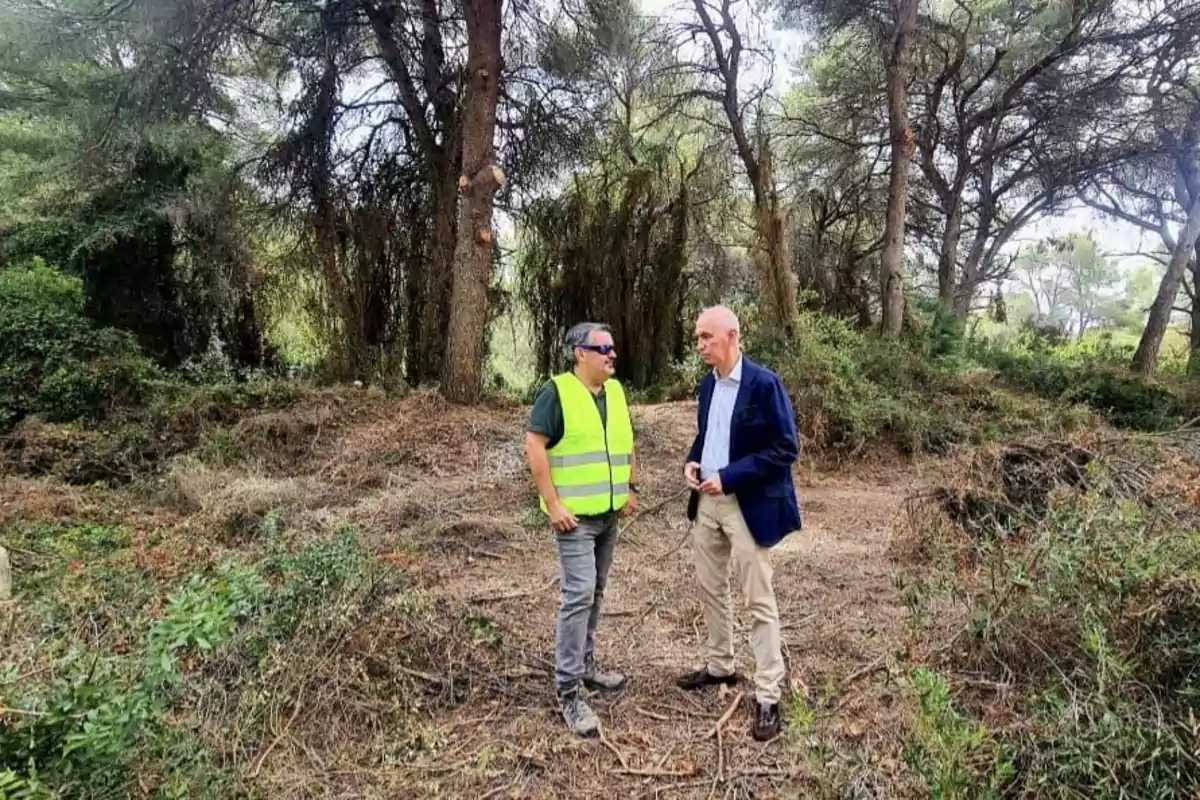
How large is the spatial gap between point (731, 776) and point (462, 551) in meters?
2.65

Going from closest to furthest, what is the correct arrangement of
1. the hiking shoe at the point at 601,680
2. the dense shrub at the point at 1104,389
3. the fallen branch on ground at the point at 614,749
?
1. the fallen branch on ground at the point at 614,749
2. the hiking shoe at the point at 601,680
3. the dense shrub at the point at 1104,389

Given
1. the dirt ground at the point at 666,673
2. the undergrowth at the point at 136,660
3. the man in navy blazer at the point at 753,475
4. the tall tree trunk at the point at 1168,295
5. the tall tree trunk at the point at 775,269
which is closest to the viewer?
the undergrowth at the point at 136,660

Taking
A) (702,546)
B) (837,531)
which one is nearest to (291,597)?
(702,546)

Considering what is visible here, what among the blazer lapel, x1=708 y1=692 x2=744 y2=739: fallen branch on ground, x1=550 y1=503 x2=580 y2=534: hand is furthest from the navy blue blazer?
x1=708 y1=692 x2=744 y2=739: fallen branch on ground

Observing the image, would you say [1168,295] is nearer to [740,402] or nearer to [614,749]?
[740,402]

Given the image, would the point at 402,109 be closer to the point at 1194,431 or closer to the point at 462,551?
the point at 462,551

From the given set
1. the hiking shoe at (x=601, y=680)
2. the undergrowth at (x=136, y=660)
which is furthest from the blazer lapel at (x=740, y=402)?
the undergrowth at (x=136, y=660)

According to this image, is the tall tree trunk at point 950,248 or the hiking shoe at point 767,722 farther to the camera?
the tall tree trunk at point 950,248

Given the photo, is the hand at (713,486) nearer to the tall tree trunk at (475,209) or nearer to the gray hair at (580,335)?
the gray hair at (580,335)

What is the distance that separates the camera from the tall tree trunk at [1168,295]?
461 inches

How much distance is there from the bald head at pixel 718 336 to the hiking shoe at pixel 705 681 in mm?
1297

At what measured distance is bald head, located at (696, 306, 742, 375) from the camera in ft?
8.67

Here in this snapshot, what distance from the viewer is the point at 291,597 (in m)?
3.02

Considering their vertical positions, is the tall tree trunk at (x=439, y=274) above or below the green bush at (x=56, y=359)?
above
